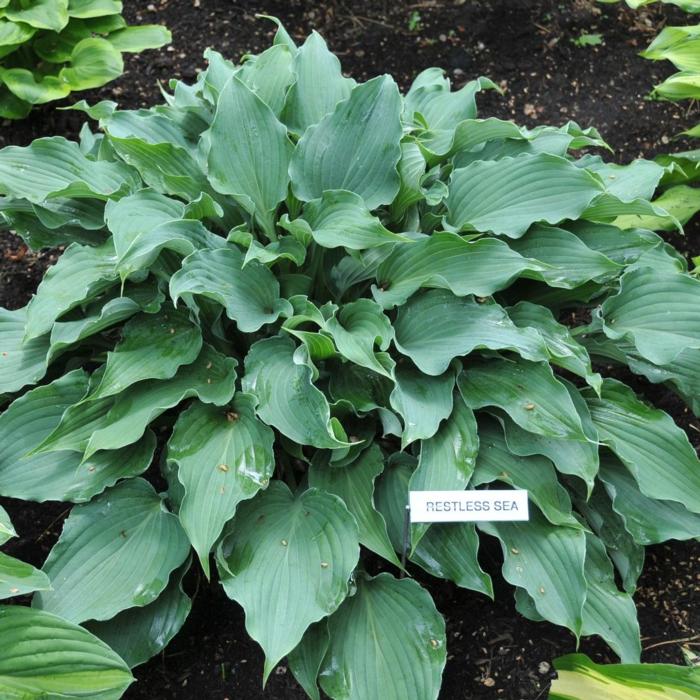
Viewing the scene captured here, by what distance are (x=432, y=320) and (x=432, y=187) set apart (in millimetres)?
545

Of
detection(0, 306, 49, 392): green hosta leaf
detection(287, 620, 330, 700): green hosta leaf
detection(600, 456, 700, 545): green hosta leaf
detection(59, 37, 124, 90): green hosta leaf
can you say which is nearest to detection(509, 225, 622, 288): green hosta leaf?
detection(600, 456, 700, 545): green hosta leaf

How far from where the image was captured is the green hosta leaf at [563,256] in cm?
259

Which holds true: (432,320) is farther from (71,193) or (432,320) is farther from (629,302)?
(71,193)

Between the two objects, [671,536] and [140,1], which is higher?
[140,1]

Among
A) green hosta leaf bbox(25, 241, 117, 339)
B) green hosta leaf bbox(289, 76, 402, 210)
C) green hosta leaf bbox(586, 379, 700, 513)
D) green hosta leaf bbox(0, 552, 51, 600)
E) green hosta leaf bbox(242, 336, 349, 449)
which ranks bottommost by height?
green hosta leaf bbox(0, 552, 51, 600)

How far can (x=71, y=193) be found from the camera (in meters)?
2.67

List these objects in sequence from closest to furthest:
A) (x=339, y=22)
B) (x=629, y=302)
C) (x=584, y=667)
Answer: (x=584, y=667), (x=629, y=302), (x=339, y=22)

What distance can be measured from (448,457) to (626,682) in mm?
740

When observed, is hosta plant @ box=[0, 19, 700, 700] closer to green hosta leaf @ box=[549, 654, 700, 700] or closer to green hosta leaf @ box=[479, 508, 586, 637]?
green hosta leaf @ box=[479, 508, 586, 637]

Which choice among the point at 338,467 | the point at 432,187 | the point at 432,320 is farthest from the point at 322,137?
the point at 338,467

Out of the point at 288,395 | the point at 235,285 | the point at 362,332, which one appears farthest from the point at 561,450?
the point at 235,285

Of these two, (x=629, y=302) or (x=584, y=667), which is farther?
(x=629, y=302)

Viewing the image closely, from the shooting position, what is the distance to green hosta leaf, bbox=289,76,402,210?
8.61ft

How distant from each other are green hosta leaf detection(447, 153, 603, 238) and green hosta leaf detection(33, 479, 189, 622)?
4.43 feet
